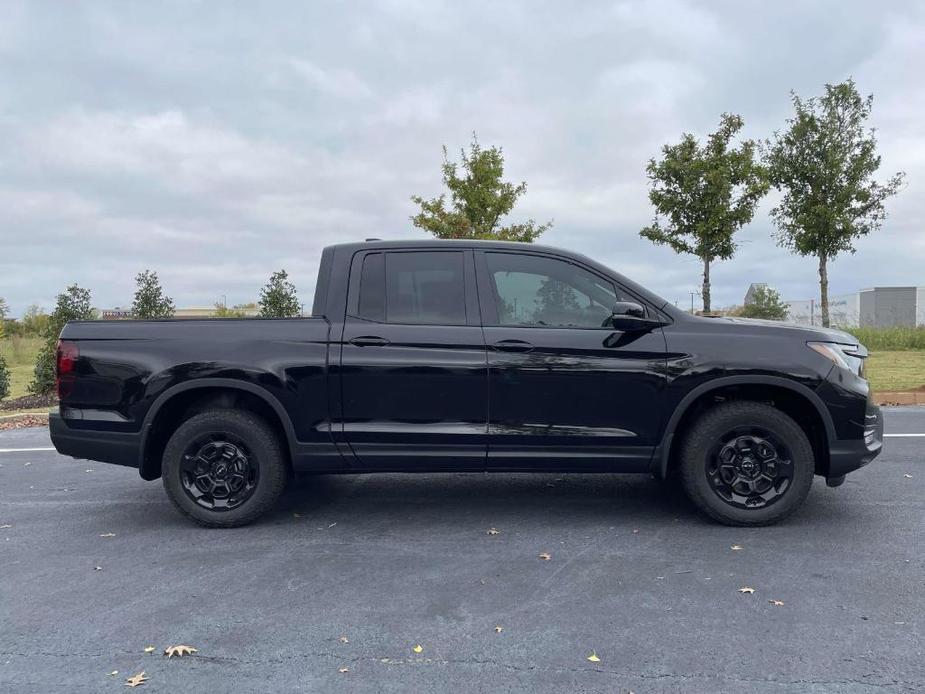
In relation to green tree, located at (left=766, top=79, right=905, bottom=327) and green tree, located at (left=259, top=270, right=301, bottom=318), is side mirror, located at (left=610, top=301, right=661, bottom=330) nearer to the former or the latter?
green tree, located at (left=259, top=270, right=301, bottom=318)

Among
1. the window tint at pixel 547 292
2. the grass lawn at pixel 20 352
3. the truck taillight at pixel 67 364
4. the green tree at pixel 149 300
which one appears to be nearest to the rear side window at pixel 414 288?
the window tint at pixel 547 292

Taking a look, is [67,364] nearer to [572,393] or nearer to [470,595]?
[470,595]

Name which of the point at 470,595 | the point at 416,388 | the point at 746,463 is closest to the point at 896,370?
the point at 746,463

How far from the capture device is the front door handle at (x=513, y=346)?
4.38m

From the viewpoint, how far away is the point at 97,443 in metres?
4.53

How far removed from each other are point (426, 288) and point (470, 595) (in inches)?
80.9

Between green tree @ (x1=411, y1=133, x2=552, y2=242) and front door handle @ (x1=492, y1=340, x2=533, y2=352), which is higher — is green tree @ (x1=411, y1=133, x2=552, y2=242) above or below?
above

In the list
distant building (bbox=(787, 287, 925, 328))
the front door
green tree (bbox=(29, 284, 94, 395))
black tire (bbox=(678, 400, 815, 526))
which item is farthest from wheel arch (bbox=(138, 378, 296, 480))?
distant building (bbox=(787, 287, 925, 328))

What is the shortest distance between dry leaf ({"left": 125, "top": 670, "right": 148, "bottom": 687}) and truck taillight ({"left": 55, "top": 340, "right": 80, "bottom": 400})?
2.51 m

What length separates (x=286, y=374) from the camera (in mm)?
4445

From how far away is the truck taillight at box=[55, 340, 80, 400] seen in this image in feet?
14.9

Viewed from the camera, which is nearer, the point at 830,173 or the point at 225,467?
the point at 225,467

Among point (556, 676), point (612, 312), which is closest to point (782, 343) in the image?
point (612, 312)

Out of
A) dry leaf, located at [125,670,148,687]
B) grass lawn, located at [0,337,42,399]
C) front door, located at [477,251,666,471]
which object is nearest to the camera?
dry leaf, located at [125,670,148,687]
